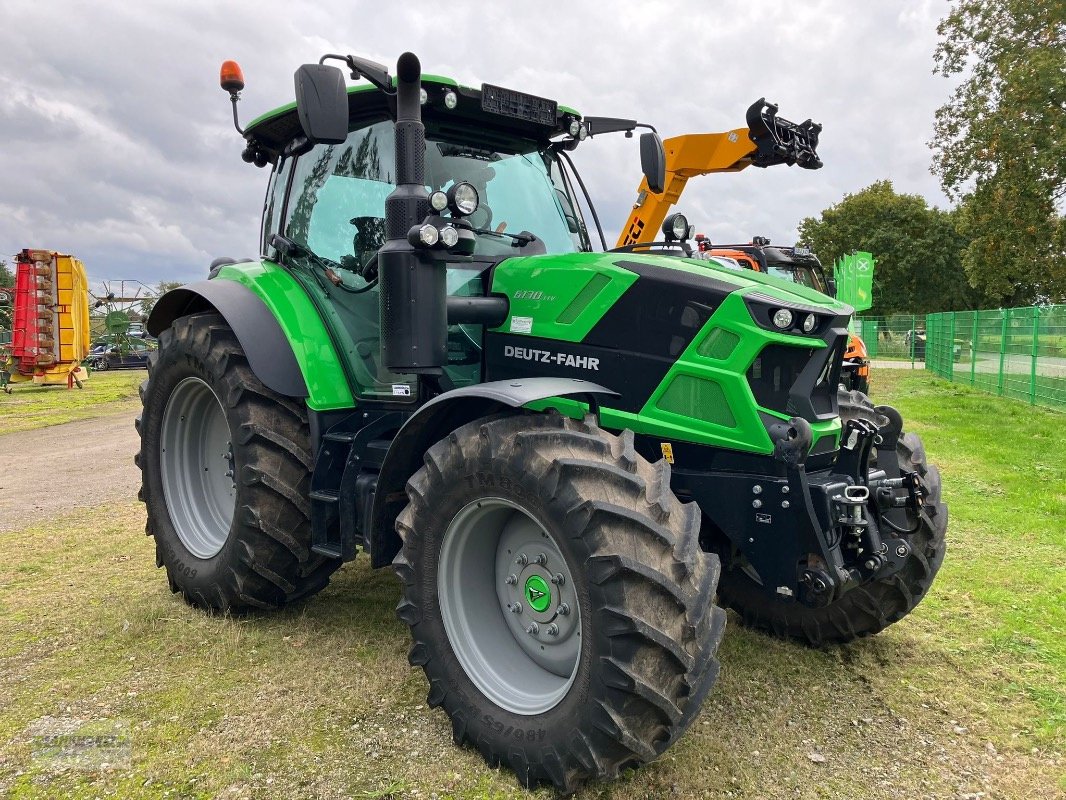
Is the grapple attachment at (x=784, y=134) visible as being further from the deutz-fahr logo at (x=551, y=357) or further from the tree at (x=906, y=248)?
the tree at (x=906, y=248)

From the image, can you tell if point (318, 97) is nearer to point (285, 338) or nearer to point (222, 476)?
point (285, 338)

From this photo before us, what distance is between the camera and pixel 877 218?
46.5 m

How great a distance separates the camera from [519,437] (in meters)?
2.83

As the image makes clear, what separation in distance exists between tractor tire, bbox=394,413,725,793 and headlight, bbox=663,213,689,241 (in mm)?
1361

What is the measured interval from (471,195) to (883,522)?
7.26 feet

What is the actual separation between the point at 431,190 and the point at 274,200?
4.34 feet

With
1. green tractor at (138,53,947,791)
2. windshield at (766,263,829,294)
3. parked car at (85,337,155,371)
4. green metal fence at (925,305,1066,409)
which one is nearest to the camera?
green tractor at (138,53,947,791)

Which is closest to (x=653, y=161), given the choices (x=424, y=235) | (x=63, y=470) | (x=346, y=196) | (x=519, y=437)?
(x=424, y=235)

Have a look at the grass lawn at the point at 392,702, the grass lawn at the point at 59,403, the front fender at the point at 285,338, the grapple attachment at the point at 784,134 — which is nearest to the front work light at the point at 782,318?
the grass lawn at the point at 392,702

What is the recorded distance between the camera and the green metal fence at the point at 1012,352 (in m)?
13.5

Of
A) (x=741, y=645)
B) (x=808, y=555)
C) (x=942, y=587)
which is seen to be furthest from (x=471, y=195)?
(x=942, y=587)

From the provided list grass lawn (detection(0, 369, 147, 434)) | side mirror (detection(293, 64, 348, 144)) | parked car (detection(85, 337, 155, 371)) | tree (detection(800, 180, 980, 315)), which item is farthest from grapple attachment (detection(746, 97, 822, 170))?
tree (detection(800, 180, 980, 315))

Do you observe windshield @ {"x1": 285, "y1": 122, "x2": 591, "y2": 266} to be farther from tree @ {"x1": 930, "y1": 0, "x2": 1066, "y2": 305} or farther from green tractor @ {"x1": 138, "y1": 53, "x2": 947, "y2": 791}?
tree @ {"x1": 930, "y1": 0, "x2": 1066, "y2": 305}

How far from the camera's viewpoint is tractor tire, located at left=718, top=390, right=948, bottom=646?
3.73m
